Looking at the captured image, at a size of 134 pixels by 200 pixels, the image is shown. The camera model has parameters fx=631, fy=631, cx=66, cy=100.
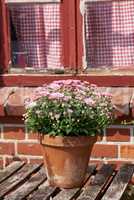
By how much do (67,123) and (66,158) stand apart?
20cm

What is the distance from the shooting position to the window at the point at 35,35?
13.1 ft

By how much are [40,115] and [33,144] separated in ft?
3.02

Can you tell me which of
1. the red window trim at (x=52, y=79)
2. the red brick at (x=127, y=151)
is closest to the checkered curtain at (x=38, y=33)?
the red window trim at (x=52, y=79)

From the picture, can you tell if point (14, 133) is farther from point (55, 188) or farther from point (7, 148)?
point (55, 188)

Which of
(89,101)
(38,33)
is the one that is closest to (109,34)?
(38,33)

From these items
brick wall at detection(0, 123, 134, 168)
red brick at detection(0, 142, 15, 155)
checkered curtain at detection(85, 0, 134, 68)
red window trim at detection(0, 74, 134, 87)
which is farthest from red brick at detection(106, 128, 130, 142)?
red brick at detection(0, 142, 15, 155)

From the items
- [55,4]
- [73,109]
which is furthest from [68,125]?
[55,4]

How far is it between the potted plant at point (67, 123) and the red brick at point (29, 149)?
0.77 meters

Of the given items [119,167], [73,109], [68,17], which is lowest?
[119,167]

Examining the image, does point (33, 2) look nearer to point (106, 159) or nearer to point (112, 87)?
point (112, 87)

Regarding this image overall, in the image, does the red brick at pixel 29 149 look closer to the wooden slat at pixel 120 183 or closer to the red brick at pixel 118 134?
the red brick at pixel 118 134

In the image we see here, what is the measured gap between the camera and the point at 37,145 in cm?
402

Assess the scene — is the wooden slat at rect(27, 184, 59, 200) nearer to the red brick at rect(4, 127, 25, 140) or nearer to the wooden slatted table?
the wooden slatted table

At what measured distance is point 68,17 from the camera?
13.0ft
